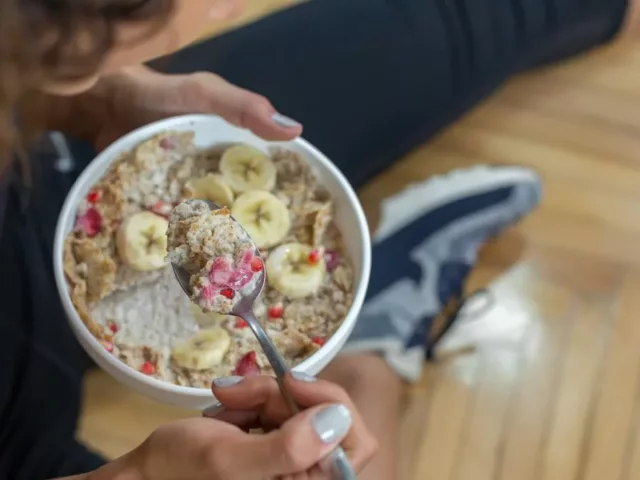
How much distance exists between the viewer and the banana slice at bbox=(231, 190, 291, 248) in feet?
2.41

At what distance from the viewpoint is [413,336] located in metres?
0.97

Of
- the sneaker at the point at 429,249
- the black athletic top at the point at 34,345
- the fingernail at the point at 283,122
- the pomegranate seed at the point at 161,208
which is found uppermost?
the fingernail at the point at 283,122

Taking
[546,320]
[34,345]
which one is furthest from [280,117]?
[546,320]

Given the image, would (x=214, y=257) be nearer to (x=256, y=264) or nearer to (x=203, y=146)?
(x=256, y=264)

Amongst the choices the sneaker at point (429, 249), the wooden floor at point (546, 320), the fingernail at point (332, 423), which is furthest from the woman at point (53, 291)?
the sneaker at point (429, 249)

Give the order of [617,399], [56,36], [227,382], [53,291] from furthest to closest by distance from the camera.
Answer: [617,399] → [53,291] → [227,382] → [56,36]

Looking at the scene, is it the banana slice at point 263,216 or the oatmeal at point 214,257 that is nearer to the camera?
the oatmeal at point 214,257

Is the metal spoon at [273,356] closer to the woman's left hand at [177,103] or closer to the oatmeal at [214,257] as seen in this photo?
the oatmeal at [214,257]

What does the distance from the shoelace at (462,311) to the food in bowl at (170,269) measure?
0.31m

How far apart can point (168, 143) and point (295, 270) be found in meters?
A: 0.17

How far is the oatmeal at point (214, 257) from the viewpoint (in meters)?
0.61

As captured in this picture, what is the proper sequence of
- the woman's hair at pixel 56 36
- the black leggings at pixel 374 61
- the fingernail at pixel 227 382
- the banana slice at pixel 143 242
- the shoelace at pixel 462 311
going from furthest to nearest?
1. the shoelace at pixel 462 311
2. the black leggings at pixel 374 61
3. the banana slice at pixel 143 242
4. the fingernail at pixel 227 382
5. the woman's hair at pixel 56 36

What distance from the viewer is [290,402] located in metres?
0.57

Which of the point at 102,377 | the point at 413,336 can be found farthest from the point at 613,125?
the point at 102,377
